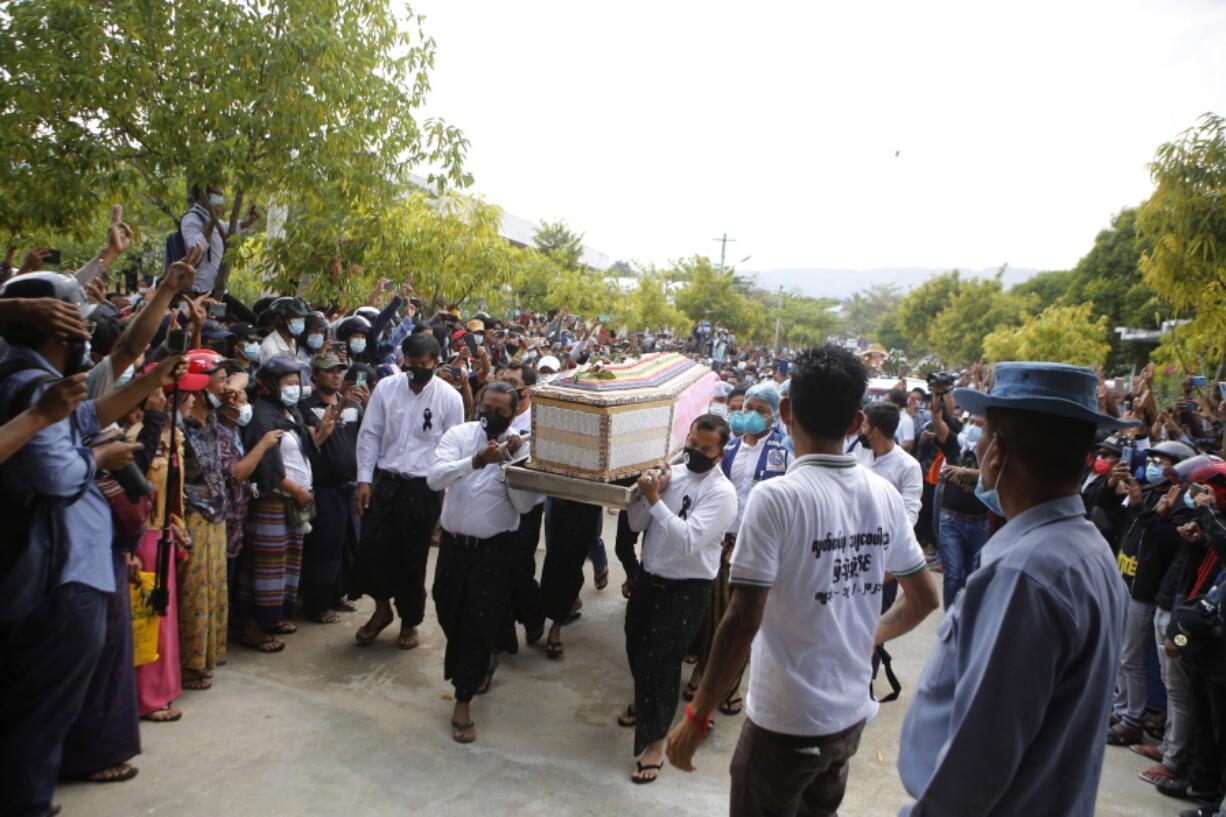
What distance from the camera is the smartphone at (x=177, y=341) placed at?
349 centimetres

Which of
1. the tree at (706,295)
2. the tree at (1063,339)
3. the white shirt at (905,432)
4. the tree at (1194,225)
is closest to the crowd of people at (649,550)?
the white shirt at (905,432)

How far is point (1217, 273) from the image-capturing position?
1056cm

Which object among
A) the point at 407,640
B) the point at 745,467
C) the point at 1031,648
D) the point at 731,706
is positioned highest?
the point at 1031,648

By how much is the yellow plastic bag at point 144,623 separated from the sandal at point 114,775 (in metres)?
0.54

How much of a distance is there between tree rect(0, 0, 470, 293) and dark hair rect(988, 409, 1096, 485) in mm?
6558

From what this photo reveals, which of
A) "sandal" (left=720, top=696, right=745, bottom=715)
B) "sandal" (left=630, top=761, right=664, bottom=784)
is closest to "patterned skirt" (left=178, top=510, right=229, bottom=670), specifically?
"sandal" (left=630, top=761, right=664, bottom=784)

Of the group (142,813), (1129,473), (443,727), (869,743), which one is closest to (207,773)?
(142,813)

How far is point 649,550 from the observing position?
457 centimetres

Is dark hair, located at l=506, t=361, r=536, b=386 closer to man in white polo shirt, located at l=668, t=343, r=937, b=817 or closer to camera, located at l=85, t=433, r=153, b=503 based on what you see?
camera, located at l=85, t=433, r=153, b=503

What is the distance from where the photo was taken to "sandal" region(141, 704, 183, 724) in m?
4.40

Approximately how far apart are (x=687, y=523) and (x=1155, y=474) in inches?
136

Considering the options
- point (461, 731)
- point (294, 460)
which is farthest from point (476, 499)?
point (294, 460)

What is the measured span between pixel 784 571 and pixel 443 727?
285 centimetres

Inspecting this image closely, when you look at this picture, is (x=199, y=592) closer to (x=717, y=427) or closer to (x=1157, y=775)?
(x=717, y=427)
